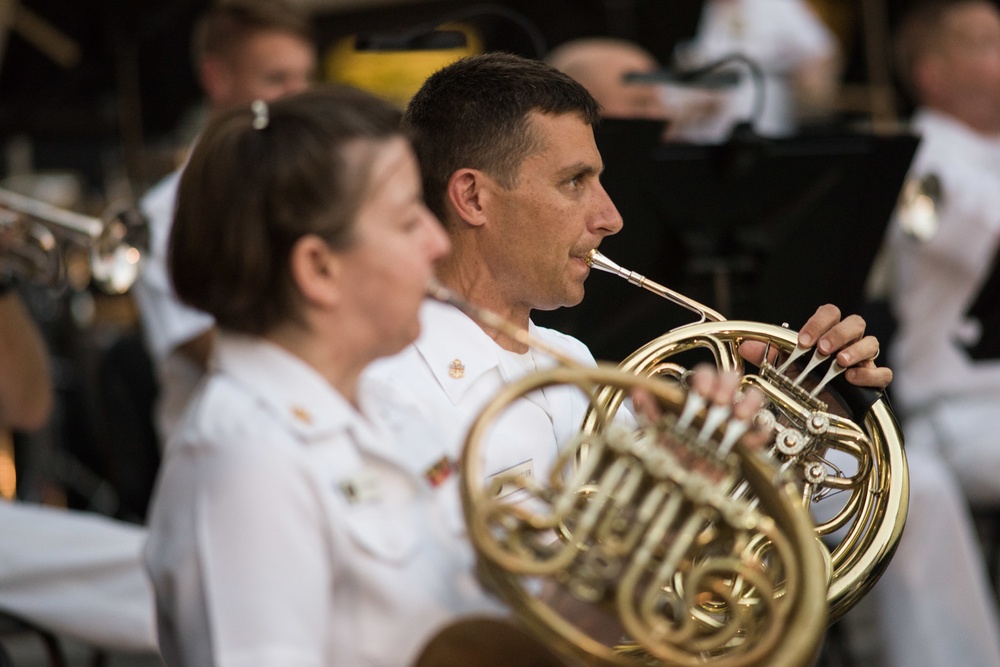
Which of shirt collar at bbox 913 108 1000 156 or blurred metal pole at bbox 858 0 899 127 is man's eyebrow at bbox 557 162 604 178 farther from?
blurred metal pole at bbox 858 0 899 127

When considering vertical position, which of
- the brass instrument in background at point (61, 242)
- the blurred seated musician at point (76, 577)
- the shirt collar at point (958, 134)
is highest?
the shirt collar at point (958, 134)

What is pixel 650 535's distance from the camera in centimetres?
133

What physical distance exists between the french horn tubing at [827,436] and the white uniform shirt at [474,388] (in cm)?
14

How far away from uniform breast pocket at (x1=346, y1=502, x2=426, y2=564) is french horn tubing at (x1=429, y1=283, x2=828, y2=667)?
14 centimetres

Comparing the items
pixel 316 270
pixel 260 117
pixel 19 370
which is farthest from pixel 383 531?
pixel 19 370

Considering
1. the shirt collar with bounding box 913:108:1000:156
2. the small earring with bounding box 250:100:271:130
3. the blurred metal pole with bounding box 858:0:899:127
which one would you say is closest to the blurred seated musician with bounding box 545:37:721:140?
the shirt collar with bounding box 913:108:1000:156

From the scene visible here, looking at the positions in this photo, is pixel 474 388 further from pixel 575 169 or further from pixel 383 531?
pixel 383 531

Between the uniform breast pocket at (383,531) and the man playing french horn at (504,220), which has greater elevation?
the man playing french horn at (504,220)

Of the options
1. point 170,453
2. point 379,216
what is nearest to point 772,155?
point 379,216

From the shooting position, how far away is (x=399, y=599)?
1.42m

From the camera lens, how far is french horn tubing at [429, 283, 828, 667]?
1316 mm

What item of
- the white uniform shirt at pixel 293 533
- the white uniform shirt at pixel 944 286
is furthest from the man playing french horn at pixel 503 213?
the white uniform shirt at pixel 944 286

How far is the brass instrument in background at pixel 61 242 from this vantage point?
2.94m

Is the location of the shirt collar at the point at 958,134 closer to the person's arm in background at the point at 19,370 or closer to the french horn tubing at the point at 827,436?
the french horn tubing at the point at 827,436
